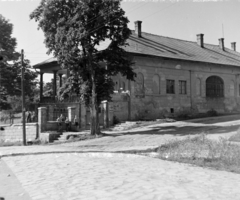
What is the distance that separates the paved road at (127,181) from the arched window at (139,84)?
1712 cm

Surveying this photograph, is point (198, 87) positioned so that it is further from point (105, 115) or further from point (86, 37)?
point (86, 37)

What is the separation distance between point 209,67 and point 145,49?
8839mm

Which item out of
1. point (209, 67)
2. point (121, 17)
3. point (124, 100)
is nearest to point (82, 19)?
point (121, 17)

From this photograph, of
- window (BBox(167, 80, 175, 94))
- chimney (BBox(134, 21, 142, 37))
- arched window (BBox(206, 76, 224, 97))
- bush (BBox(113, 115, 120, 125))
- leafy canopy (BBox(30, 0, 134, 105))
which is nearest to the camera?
leafy canopy (BBox(30, 0, 134, 105))

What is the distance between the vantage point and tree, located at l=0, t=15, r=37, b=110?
33594 mm

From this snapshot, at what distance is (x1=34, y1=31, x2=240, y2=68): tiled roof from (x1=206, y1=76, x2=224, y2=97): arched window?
1.90 m

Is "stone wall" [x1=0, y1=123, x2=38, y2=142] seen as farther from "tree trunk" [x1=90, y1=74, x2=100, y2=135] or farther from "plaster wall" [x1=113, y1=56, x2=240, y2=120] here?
"plaster wall" [x1=113, y1=56, x2=240, y2=120]

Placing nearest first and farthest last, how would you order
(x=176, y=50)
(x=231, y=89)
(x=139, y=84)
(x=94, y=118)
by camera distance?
(x=94, y=118) → (x=139, y=84) → (x=176, y=50) → (x=231, y=89)

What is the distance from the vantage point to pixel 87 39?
66.3ft

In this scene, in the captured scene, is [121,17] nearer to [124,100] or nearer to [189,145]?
[124,100]

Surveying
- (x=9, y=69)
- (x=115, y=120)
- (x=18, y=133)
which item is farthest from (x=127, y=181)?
(x=9, y=69)

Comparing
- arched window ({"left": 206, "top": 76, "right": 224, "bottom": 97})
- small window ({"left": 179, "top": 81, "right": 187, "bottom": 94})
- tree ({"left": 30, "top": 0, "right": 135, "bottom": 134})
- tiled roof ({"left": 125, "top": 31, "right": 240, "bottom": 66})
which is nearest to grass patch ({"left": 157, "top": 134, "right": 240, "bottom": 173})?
tree ({"left": 30, "top": 0, "right": 135, "bottom": 134})

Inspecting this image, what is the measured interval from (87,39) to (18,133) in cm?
1055

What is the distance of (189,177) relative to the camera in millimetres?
7605
